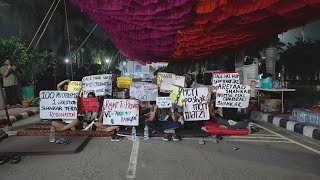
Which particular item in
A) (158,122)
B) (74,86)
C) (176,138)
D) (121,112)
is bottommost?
(176,138)

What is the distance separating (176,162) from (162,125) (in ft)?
10.1

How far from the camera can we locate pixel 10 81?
15.0 meters

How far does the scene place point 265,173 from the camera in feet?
17.7

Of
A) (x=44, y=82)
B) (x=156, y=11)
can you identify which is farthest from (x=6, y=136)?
(x=44, y=82)

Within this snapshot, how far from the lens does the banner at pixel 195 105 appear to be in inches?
376

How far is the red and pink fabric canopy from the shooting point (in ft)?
23.4

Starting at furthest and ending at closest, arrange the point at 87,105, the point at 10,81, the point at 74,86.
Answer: the point at 10,81 → the point at 74,86 → the point at 87,105

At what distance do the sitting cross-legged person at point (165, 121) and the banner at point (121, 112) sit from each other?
0.44m

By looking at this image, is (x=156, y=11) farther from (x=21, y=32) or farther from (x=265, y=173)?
(x=21, y=32)

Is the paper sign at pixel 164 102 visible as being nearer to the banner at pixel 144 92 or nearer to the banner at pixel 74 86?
the banner at pixel 144 92

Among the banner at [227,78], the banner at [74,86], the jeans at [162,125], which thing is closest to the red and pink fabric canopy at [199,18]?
the banner at [227,78]

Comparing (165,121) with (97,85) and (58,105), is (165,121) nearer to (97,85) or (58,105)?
(58,105)

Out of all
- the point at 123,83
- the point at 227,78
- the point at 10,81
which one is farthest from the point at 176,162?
the point at 10,81

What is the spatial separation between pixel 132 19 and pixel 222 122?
154 inches
